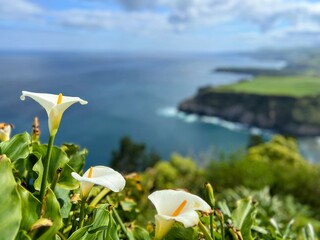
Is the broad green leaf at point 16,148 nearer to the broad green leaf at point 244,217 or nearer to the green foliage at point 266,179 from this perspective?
the broad green leaf at point 244,217

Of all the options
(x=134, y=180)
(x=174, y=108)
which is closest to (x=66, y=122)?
(x=174, y=108)

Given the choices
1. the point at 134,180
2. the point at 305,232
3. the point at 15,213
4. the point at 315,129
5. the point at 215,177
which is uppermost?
the point at 15,213

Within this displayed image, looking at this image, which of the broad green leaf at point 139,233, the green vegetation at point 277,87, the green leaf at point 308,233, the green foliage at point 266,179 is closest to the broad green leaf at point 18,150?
the broad green leaf at point 139,233

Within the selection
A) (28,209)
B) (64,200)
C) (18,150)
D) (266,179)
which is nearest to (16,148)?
(18,150)

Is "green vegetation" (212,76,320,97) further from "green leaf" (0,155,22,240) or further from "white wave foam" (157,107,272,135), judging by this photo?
"green leaf" (0,155,22,240)

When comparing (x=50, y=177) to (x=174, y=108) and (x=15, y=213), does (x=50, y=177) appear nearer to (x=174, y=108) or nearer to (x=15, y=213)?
(x=15, y=213)
